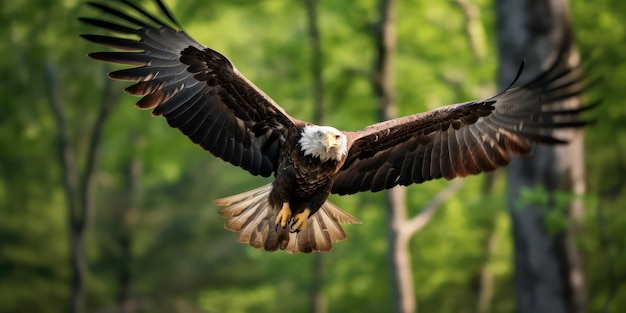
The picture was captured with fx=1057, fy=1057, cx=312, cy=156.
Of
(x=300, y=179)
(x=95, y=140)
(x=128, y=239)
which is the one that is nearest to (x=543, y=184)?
(x=300, y=179)

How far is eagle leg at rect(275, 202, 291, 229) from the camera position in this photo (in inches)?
276

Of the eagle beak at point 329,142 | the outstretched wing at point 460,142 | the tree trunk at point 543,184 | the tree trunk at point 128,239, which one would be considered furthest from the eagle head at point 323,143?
the tree trunk at point 128,239

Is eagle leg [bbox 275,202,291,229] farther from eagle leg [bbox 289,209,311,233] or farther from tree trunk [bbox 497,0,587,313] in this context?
tree trunk [bbox 497,0,587,313]

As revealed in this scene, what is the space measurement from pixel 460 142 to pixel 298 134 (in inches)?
59.0

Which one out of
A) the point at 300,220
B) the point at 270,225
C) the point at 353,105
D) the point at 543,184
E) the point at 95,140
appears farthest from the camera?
the point at 95,140

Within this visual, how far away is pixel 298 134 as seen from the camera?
268 inches

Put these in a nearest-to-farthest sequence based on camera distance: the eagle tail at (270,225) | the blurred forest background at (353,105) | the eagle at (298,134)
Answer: the eagle at (298,134), the eagle tail at (270,225), the blurred forest background at (353,105)

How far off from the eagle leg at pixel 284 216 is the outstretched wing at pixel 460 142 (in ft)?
2.37

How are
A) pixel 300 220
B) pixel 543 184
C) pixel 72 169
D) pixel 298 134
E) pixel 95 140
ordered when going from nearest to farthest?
pixel 298 134
pixel 300 220
pixel 543 184
pixel 95 140
pixel 72 169

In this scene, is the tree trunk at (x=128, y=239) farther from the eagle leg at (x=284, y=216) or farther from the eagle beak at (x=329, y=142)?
the eagle beak at (x=329, y=142)

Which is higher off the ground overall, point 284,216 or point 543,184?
point 543,184

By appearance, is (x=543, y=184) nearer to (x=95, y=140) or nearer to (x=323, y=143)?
(x=323, y=143)

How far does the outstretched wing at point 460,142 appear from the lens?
7.55 m

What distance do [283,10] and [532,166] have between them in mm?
7653
